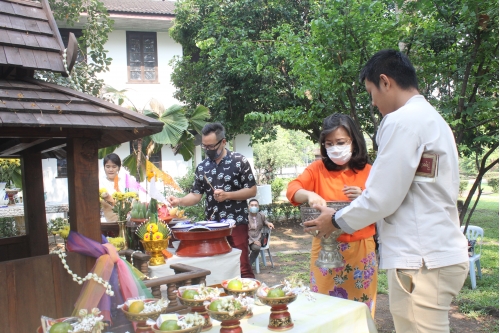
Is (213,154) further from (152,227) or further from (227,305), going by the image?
(227,305)

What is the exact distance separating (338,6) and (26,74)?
2.97m

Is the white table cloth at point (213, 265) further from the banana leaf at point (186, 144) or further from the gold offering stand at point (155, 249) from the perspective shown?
the banana leaf at point (186, 144)

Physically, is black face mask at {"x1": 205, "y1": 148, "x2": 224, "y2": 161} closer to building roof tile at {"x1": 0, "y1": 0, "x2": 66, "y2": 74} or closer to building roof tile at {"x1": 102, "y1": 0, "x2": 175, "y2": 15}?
building roof tile at {"x1": 0, "y1": 0, "x2": 66, "y2": 74}

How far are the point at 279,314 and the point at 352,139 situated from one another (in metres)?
1.17

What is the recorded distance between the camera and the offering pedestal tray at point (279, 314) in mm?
1985

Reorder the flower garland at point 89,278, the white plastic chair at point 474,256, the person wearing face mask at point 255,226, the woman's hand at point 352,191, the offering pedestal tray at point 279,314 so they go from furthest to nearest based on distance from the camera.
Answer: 1. the person wearing face mask at point 255,226
2. the white plastic chair at point 474,256
3. the woman's hand at point 352,191
4. the flower garland at point 89,278
5. the offering pedestal tray at point 279,314

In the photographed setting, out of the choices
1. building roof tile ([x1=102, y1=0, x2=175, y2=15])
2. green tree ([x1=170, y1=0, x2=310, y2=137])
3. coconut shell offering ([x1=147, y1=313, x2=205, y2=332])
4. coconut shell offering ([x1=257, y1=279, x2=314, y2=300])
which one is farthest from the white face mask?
building roof tile ([x1=102, y1=0, x2=175, y2=15])

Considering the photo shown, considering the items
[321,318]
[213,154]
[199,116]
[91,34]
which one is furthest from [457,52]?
[199,116]

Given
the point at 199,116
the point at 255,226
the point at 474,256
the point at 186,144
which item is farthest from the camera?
the point at 186,144

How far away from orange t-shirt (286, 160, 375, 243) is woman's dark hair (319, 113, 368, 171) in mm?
37

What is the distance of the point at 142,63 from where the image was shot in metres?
13.4

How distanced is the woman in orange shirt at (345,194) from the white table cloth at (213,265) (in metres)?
0.81

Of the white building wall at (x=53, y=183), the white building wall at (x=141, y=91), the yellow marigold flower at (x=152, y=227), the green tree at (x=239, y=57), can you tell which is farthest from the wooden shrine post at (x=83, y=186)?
the white building wall at (x=53, y=183)

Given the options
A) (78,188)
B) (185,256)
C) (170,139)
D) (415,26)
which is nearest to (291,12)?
(170,139)
